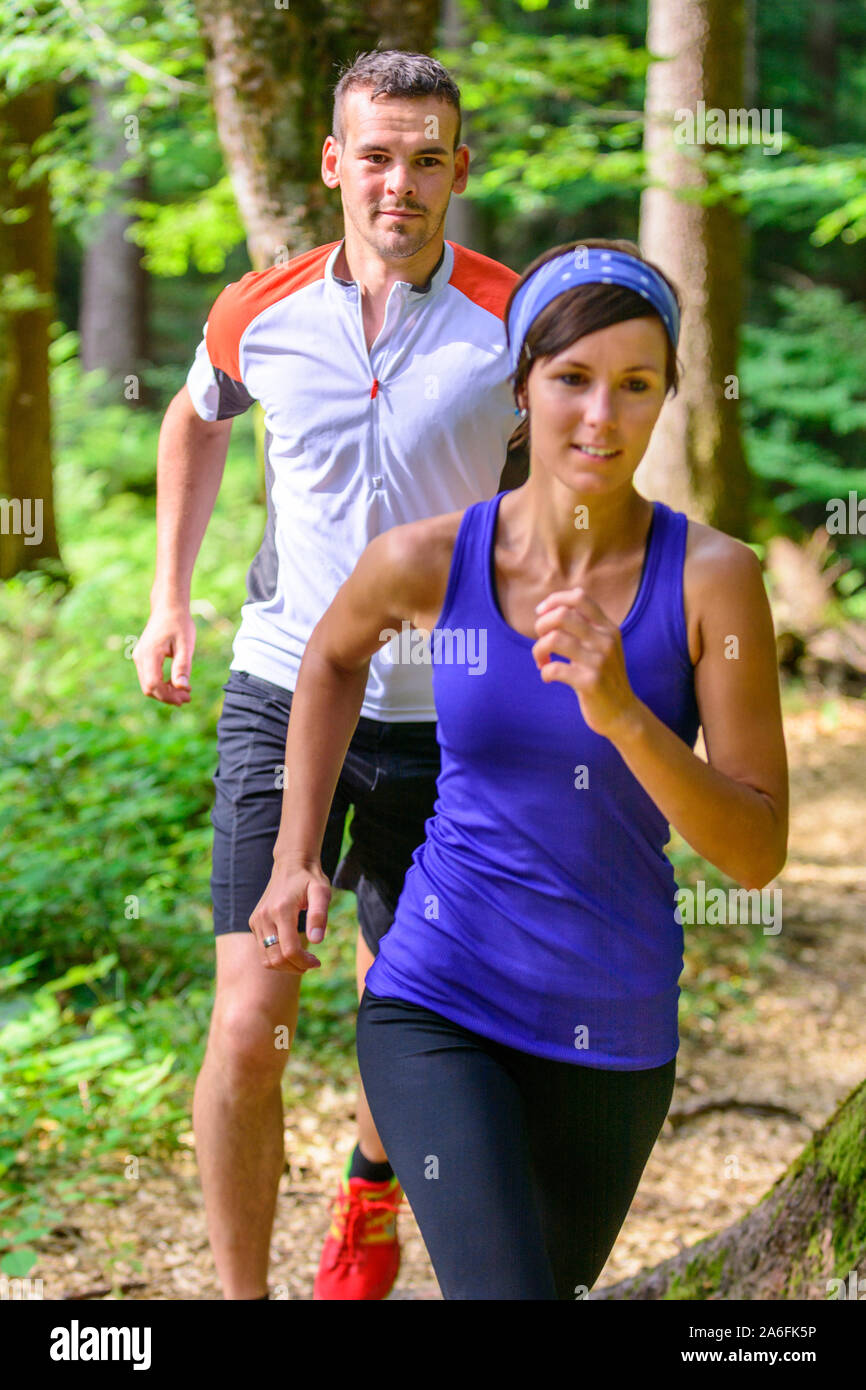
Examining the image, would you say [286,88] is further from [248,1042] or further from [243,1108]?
[243,1108]

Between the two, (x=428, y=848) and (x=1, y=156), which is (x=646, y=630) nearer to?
(x=428, y=848)

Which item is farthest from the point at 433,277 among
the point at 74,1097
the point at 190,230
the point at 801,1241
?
the point at 190,230

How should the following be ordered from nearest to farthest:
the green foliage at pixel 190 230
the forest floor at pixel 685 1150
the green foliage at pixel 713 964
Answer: the forest floor at pixel 685 1150
the green foliage at pixel 713 964
the green foliage at pixel 190 230

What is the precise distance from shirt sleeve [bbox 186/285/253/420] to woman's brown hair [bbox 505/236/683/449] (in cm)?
97

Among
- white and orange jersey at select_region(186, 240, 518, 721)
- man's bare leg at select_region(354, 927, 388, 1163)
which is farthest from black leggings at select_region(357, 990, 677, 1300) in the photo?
man's bare leg at select_region(354, 927, 388, 1163)

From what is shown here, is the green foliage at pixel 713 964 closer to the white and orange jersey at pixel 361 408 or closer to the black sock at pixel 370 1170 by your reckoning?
the black sock at pixel 370 1170

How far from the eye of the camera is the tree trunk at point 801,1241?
2492mm

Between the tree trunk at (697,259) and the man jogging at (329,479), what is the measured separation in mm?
5984

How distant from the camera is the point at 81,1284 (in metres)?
3.29

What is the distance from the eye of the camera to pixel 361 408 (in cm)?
252

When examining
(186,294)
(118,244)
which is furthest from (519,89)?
(186,294)

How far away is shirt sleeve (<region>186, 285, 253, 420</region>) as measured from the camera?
271cm

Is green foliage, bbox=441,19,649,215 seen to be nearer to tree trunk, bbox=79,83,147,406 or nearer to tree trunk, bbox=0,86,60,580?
tree trunk, bbox=0,86,60,580

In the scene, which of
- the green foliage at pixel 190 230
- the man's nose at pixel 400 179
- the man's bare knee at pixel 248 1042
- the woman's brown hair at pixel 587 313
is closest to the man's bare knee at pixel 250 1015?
the man's bare knee at pixel 248 1042
